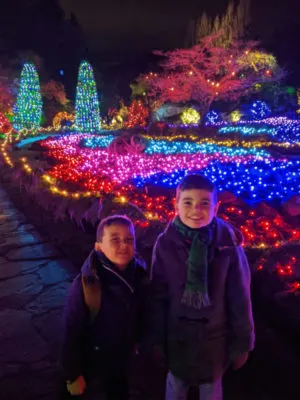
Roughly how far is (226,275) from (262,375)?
136 cm

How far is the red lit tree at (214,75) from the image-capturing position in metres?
25.4

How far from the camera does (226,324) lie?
222 centimetres

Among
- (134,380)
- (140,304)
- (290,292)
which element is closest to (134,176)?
(290,292)

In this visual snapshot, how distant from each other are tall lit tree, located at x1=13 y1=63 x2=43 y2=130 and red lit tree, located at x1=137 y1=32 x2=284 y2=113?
9068mm

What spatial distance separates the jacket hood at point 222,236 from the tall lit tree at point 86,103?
91.9 feet

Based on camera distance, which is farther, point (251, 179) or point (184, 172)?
point (184, 172)

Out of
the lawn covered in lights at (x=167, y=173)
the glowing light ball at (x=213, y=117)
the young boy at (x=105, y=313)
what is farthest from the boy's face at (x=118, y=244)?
the glowing light ball at (x=213, y=117)

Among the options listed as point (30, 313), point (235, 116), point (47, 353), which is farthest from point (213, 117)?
point (47, 353)

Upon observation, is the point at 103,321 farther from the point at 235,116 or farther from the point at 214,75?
the point at 235,116

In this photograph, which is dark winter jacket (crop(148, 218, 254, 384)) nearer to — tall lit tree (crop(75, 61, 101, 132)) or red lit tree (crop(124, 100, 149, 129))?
tall lit tree (crop(75, 61, 101, 132))

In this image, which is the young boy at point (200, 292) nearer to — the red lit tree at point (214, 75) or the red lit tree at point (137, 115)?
the red lit tree at point (214, 75)

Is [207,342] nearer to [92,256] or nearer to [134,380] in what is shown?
[92,256]

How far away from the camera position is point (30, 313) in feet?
13.4

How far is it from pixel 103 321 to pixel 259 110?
29639 mm
